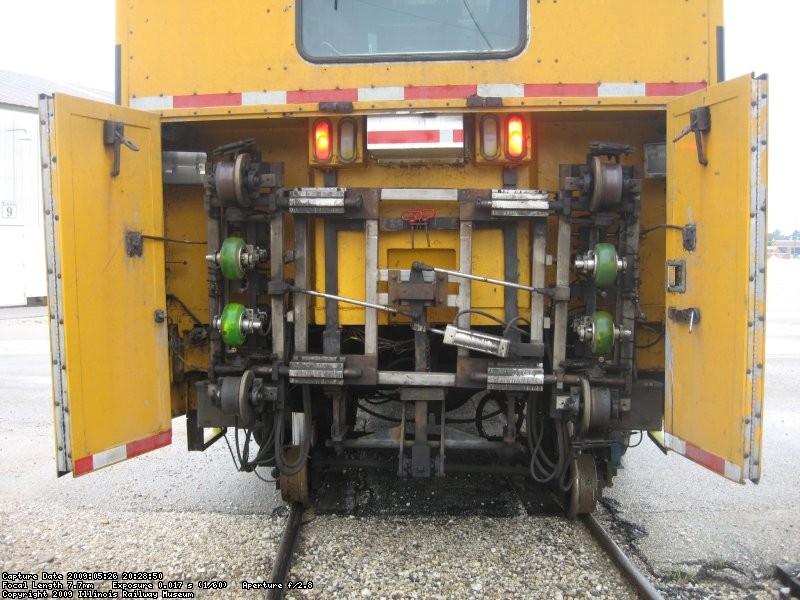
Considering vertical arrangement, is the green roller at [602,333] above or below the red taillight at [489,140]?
below

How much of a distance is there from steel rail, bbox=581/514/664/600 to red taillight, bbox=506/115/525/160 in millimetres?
2055

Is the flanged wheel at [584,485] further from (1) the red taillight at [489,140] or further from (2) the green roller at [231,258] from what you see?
(2) the green roller at [231,258]

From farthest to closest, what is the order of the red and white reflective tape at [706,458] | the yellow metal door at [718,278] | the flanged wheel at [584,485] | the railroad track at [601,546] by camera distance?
the flanged wheel at [584,485] < the railroad track at [601,546] < the red and white reflective tape at [706,458] < the yellow metal door at [718,278]

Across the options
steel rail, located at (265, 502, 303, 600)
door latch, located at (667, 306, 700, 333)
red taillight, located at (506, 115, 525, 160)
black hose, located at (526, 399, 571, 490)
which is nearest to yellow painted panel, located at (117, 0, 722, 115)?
red taillight, located at (506, 115, 525, 160)

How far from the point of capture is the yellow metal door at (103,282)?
3061 millimetres

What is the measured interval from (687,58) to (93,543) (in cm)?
404

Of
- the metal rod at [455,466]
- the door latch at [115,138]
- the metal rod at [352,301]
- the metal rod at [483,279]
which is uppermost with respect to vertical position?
the door latch at [115,138]

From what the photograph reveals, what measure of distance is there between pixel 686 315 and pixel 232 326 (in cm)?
221

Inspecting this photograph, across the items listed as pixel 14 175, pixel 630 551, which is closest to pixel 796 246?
pixel 14 175

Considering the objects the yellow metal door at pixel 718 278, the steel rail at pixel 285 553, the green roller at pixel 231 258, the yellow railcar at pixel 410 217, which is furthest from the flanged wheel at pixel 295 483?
the yellow metal door at pixel 718 278

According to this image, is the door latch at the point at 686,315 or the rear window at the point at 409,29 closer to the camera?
the door latch at the point at 686,315

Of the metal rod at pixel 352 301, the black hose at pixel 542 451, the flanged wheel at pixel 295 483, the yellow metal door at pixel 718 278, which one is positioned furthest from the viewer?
the flanged wheel at pixel 295 483

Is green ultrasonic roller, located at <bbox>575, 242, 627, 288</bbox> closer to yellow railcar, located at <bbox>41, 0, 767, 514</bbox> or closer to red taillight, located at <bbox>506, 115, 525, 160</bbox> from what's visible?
yellow railcar, located at <bbox>41, 0, 767, 514</bbox>

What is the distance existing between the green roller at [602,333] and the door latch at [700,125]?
2.75 feet
